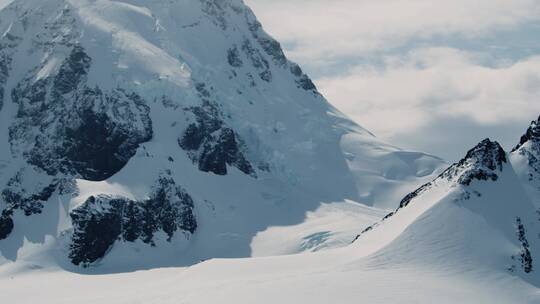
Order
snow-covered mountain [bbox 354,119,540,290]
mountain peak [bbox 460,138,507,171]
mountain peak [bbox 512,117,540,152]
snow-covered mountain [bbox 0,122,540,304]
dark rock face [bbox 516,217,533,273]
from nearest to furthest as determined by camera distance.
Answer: snow-covered mountain [bbox 0,122,540,304], dark rock face [bbox 516,217,533,273], snow-covered mountain [bbox 354,119,540,290], mountain peak [bbox 460,138,507,171], mountain peak [bbox 512,117,540,152]

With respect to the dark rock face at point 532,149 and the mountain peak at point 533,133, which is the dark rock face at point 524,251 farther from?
the mountain peak at point 533,133

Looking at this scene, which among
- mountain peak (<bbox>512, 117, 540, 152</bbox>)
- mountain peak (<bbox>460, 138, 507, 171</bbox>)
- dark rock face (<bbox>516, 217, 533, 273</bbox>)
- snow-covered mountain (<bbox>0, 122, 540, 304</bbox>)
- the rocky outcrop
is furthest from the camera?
mountain peak (<bbox>512, 117, 540, 152</bbox>)

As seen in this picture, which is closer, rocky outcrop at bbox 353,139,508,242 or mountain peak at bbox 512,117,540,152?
rocky outcrop at bbox 353,139,508,242

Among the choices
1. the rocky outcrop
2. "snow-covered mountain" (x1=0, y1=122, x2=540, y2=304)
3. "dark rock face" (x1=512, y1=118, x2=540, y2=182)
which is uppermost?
"dark rock face" (x1=512, y1=118, x2=540, y2=182)

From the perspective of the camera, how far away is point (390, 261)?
137m

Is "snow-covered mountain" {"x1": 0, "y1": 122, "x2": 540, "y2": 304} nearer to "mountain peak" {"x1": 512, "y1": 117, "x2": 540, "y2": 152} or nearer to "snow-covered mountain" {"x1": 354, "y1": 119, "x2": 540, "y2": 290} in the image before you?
"snow-covered mountain" {"x1": 354, "y1": 119, "x2": 540, "y2": 290}

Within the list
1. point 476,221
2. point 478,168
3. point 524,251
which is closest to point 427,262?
point 476,221

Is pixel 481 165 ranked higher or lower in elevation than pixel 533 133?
lower

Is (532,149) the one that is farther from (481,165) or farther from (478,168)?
(478,168)

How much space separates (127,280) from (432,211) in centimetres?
7956

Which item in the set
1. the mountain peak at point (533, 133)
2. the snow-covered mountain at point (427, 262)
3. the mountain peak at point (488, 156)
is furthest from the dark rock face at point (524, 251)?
the mountain peak at point (533, 133)

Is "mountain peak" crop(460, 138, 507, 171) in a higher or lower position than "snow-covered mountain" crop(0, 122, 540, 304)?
higher

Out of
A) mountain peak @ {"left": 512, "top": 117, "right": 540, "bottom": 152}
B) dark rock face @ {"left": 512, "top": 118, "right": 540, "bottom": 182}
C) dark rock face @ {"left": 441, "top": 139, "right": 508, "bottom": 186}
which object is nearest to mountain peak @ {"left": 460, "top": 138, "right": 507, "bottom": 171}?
dark rock face @ {"left": 441, "top": 139, "right": 508, "bottom": 186}

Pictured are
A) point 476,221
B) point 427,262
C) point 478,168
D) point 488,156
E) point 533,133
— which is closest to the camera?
point 427,262
